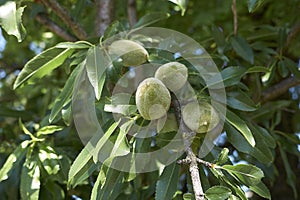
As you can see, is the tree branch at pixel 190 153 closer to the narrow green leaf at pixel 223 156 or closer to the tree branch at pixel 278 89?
the narrow green leaf at pixel 223 156

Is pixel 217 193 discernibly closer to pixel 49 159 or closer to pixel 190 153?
pixel 190 153

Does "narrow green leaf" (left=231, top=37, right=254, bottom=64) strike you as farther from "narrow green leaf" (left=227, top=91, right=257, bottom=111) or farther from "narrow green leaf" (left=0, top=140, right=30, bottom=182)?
"narrow green leaf" (left=0, top=140, right=30, bottom=182)

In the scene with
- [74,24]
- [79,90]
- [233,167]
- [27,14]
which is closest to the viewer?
[233,167]

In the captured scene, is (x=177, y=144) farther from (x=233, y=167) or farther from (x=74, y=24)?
(x=74, y=24)

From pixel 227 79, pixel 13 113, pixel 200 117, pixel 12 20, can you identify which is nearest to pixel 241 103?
pixel 227 79

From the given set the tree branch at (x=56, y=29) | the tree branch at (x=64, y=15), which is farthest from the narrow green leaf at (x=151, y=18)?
the tree branch at (x=56, y=29)

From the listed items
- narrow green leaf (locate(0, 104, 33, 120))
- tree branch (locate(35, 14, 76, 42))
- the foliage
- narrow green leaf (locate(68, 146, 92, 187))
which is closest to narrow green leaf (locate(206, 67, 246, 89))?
the foliage

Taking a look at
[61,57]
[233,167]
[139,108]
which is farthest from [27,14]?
[233,167]

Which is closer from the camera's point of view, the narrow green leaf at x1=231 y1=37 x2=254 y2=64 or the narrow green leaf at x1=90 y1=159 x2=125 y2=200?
the narrow green leaf at x1=90 y1=159 x2=125 y2=200
